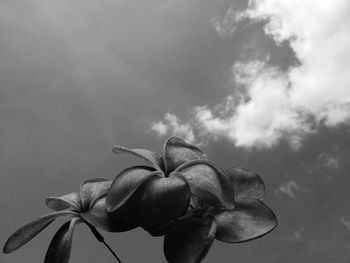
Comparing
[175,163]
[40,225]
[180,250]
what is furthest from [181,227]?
[40,225]

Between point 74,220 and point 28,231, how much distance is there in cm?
10

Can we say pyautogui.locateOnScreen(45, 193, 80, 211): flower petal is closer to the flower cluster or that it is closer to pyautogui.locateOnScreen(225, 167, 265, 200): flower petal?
the flower cluster

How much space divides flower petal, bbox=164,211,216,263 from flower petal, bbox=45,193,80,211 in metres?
0.25

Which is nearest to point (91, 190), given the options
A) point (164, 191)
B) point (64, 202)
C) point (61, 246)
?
point (64, 202)

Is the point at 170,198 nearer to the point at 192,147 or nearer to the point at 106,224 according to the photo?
the point at 106,224

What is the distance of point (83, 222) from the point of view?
0.87 metres

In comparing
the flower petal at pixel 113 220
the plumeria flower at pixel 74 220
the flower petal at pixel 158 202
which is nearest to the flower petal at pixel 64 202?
the plumeria flower at pixel 74 220

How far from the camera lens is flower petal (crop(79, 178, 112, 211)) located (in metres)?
0.92

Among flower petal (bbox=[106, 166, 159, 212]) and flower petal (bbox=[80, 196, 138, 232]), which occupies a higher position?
flower petal (bbox=[106, 166, 159, 212])

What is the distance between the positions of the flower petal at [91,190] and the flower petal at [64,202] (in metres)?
0.02

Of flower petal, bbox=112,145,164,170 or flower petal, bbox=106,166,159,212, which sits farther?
flower petal, bbox=112,145,164,170

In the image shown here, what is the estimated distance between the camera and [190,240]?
2.49 feet

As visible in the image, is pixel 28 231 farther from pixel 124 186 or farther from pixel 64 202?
pixel 124 186

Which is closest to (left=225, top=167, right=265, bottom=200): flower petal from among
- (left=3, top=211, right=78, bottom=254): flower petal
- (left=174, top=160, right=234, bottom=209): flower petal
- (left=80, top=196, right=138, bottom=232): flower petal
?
(left=174, top=160, right=234, bottom=209): flower petal
